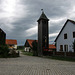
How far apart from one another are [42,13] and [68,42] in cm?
1092

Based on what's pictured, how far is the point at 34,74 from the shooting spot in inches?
254

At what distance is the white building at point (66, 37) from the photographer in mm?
21984

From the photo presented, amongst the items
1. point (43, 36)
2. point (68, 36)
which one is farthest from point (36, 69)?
point (43, 36)

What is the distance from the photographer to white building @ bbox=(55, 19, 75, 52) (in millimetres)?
21984

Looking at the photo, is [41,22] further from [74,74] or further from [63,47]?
[74,74]

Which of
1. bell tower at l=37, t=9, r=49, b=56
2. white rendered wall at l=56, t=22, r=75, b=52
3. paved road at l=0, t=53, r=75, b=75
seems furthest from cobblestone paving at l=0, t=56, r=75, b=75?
bell tower at l=37, t=9, r=49, b=56

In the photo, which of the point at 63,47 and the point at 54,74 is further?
the point at 63,47

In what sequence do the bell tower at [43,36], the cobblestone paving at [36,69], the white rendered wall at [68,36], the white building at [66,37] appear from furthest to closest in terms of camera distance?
the bell tower at [43,36] → the white rendered wall at [68,36] → the white building at [66,37] → the cobblestone paving at [36,69]

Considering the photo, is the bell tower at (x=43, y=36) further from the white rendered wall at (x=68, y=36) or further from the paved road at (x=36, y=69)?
the paved road at (x=36, y=69)

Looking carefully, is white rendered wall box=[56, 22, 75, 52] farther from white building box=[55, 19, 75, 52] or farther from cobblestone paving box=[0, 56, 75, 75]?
cobblestone paving box=[0, 56, 75, 75]

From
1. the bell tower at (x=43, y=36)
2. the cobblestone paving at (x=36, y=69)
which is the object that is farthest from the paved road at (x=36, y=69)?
the bell tower at (x=43, y=36)

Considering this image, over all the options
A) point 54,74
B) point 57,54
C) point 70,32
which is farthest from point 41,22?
point 54,74

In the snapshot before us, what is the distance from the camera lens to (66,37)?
23.9 metres

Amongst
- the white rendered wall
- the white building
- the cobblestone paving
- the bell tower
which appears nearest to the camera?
the cobblestone paving
